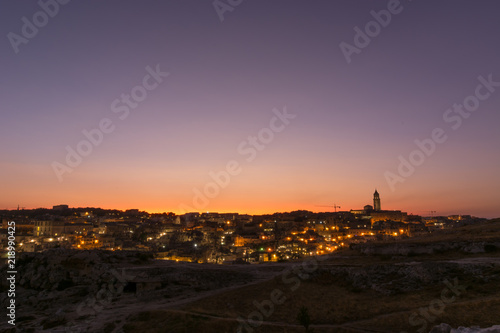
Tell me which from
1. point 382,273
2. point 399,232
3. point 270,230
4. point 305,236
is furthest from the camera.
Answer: point 270,230

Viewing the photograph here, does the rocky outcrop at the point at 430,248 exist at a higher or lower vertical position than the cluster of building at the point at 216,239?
higher

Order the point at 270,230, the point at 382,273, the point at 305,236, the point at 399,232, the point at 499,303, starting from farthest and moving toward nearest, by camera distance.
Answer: the point at 270,230, the point at 399,232, the point at 305,236, the point at 382,273, the point at 499,303

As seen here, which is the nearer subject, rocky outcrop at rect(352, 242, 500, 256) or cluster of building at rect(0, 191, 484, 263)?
rocky outcrop at rect(352, 242, 500, 256)

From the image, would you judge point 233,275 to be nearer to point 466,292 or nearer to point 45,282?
point 45,282

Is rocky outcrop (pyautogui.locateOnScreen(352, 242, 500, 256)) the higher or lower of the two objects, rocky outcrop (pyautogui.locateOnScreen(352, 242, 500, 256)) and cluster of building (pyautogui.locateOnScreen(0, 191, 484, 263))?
the higher

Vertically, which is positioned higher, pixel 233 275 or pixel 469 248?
pixel 469 248

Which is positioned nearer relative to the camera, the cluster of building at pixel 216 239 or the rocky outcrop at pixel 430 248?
the rocky outcrop at pixel 430 248

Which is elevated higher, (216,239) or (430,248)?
(430,248)

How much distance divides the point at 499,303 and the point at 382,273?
32.1 ft

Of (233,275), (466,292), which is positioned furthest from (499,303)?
(233,275)

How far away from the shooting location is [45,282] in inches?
1242

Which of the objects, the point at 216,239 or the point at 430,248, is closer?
the point at 430,248

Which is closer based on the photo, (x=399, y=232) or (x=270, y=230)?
(x=399, y=232)

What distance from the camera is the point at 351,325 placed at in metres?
18.5
